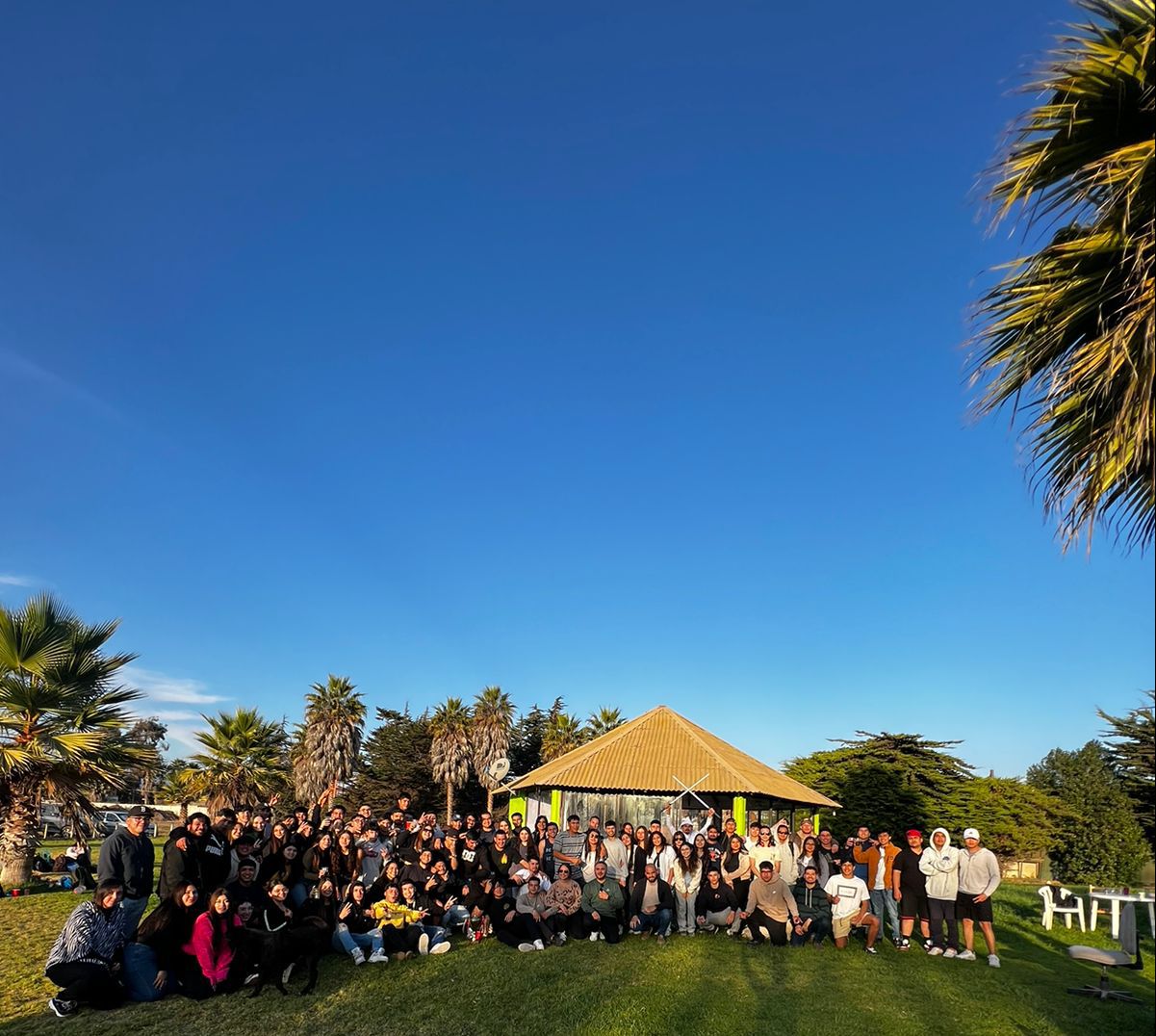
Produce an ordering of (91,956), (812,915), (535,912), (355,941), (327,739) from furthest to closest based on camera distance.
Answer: (327,739) → (812,915) → (535,912) → (355,941) → (91,956)

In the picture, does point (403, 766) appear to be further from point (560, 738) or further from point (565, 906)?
point (565, 906)

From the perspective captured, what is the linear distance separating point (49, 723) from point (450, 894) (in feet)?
28.5

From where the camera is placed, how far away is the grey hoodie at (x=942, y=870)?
11.7 m

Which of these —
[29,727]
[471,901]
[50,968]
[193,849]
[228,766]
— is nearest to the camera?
[50,968]

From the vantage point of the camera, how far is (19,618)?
1481cm

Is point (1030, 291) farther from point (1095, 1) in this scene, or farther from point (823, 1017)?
point (823, 1017)

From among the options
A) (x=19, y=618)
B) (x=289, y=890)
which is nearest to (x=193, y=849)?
(x=289, y=890)

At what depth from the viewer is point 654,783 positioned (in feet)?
70.1

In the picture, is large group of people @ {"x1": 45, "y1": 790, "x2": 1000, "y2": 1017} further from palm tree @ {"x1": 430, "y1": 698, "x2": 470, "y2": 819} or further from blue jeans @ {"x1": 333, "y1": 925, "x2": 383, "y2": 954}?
palm tree @ {"x1": 430, "y1": 698, "x2": 470, "y2": 819}

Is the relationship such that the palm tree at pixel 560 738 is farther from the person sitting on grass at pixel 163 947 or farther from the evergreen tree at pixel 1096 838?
the person sitting on grass at pixel 163 947

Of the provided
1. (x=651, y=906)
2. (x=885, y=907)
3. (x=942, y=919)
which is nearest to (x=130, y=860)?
(x=651, y=906)

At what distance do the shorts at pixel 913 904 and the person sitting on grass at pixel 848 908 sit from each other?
473 millimetres

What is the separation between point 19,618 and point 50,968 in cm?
943

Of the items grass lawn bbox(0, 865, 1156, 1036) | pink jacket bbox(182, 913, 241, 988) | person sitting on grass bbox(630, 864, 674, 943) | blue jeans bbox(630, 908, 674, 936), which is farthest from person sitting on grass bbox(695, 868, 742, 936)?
pink jacket bbox(182, 913, 241, 988)
